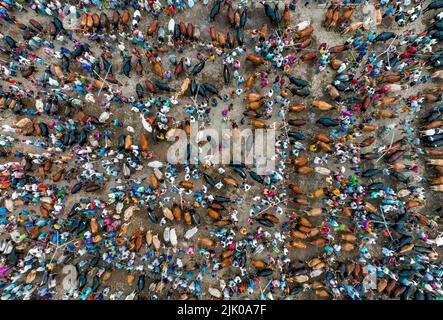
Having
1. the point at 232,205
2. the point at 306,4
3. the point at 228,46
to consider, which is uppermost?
the point at 306,4

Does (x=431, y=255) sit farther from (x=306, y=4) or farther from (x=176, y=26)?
(x=176, y=26)

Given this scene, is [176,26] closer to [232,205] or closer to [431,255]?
[232,205]

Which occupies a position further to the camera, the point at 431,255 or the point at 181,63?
the point at 181,63

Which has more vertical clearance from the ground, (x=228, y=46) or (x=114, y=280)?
(x=228, y=46)

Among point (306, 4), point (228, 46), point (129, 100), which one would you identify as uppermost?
point (306, 4)

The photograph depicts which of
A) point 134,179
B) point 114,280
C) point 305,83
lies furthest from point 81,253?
point 305,83

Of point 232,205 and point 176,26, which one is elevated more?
point 176,26

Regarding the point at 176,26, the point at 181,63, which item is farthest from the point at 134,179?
the point at 176,26

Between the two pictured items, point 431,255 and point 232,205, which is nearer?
point 431,255
